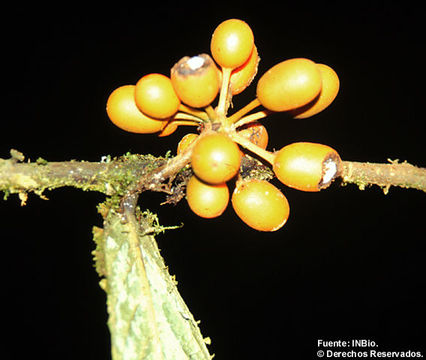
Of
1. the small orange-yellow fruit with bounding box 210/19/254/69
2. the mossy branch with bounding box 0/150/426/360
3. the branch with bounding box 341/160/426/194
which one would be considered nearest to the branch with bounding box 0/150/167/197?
the mossy branch with bounding box 0/150/426/360

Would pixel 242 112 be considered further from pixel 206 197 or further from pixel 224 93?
pixel 206 197

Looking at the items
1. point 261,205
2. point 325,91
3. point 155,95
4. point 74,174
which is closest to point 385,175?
point 325,91

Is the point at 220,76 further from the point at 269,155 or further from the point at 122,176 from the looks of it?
the point at 122,176

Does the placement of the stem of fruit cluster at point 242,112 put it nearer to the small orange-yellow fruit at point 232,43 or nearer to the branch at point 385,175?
the small orange-yellow fruit at point 232,43

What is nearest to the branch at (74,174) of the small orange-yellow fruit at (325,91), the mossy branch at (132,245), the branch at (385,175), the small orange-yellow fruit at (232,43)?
the mossy branch at (132,245)

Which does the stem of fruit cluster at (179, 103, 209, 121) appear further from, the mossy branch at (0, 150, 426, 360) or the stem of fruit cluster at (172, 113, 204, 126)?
the mossy branch at (0, 150, 426, 360)

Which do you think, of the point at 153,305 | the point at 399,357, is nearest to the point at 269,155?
the point at 153,305
